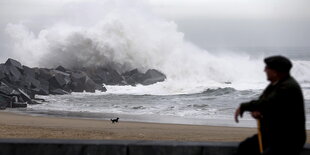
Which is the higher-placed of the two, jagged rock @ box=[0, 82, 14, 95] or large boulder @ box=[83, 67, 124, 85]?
large boulder @ box=[83, 67, 124, 85]

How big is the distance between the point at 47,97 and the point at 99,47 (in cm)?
1493

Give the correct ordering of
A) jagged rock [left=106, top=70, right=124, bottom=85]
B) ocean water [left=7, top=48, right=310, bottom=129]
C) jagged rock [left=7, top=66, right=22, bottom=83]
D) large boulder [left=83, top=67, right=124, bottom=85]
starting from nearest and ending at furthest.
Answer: ocean water [left=7, top=48, right=310, bottom=129], jagged rock [left=7, top=66, right=22, bottom=83], large boulder [left=83, top=67, right=124, bottom=85], jagged rock [left=106, top=70, right=124, bottom=85]

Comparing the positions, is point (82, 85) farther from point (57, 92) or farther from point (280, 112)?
point (280, 112)

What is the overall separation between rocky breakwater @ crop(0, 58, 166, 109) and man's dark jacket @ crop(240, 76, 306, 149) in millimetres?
17636

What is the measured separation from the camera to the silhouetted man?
352cm

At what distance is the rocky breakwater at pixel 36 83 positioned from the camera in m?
21.5

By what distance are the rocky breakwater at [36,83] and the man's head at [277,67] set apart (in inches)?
693

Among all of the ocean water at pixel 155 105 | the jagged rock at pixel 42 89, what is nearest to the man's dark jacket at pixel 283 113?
the ocean water at pixel 155 105

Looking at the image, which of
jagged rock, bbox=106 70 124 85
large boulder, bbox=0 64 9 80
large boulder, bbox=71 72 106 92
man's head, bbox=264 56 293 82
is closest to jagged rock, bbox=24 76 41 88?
large boulder, bbox=0 64 9 80

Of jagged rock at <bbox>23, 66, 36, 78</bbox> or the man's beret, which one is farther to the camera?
jagged rock at <bbox>23, 66, 36, 78</bbox>

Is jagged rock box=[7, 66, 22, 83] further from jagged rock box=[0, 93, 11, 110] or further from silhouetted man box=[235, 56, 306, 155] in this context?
silhouetted man box=[235, 56, 306, 155]

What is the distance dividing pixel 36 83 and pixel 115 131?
48.5 feet

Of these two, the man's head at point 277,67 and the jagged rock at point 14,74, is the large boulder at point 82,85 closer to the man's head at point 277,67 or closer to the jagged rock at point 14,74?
the jagged rock at point 14,74

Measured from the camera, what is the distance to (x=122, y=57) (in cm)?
3972
